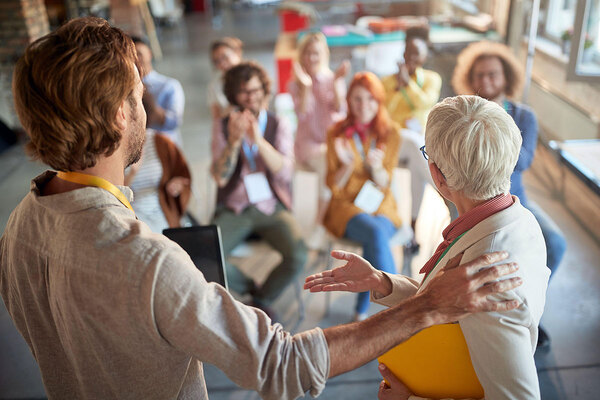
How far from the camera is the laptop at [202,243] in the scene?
5.25 feet

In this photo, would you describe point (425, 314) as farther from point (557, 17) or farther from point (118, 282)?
point (557, 17)

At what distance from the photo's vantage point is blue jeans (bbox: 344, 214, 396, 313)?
272cm

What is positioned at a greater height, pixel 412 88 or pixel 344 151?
pixel 412 88

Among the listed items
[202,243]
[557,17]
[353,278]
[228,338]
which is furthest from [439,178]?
[557,17]

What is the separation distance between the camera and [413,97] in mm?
3648

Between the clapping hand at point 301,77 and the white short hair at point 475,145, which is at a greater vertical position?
the white short hair at point 475,145

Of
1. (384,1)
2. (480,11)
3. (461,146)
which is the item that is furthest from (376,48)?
(461,146)

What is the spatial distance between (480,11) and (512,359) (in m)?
8.25

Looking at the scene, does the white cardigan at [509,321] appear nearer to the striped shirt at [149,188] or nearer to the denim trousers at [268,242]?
the denim trousers at [268,242]

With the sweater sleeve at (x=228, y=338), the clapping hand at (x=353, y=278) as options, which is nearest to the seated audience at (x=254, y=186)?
the clapping hand at (x=353, y=278)

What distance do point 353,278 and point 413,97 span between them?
2.55 metres

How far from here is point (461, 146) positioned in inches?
45.3

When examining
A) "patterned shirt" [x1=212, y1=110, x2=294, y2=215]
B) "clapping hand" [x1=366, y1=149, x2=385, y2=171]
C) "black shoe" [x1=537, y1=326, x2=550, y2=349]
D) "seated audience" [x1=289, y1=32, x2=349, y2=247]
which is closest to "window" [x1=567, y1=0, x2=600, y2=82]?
"seated audience" [x1=289, y1=32, x2=349, y2=247]

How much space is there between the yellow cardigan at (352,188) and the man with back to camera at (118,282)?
5.99ft
